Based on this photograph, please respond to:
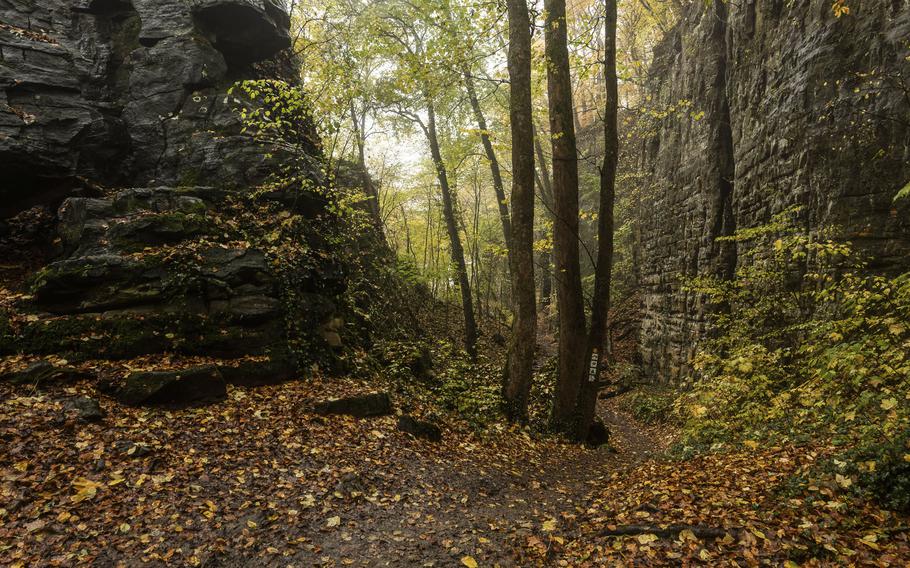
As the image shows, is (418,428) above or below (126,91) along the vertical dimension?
below

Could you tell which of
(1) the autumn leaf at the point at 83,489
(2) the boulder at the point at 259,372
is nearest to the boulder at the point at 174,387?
(2) the boulder at the point at 259,372

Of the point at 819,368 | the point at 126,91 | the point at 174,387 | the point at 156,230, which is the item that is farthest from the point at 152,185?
the point at 819,368

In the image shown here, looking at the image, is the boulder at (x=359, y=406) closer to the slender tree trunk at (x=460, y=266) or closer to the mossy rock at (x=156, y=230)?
the mossy rock at (x=156, y=230)

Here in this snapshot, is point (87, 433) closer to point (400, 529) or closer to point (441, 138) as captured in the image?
point (400, 529)

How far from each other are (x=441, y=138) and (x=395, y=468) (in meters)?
14.7

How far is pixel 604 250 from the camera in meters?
8.36

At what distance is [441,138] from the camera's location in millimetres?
18016

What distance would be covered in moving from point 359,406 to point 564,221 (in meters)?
5.02

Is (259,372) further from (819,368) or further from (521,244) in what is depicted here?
(819,368)

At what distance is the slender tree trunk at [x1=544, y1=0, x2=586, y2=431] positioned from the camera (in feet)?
26.3

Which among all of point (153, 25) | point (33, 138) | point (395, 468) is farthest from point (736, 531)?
point (153, 25)

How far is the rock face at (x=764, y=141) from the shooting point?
7289 millimetres

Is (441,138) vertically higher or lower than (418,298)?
higher

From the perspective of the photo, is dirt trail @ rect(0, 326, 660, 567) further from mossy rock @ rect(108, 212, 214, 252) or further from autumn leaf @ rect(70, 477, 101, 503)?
mossy rock @ rect(108, 212, 214, 252)
